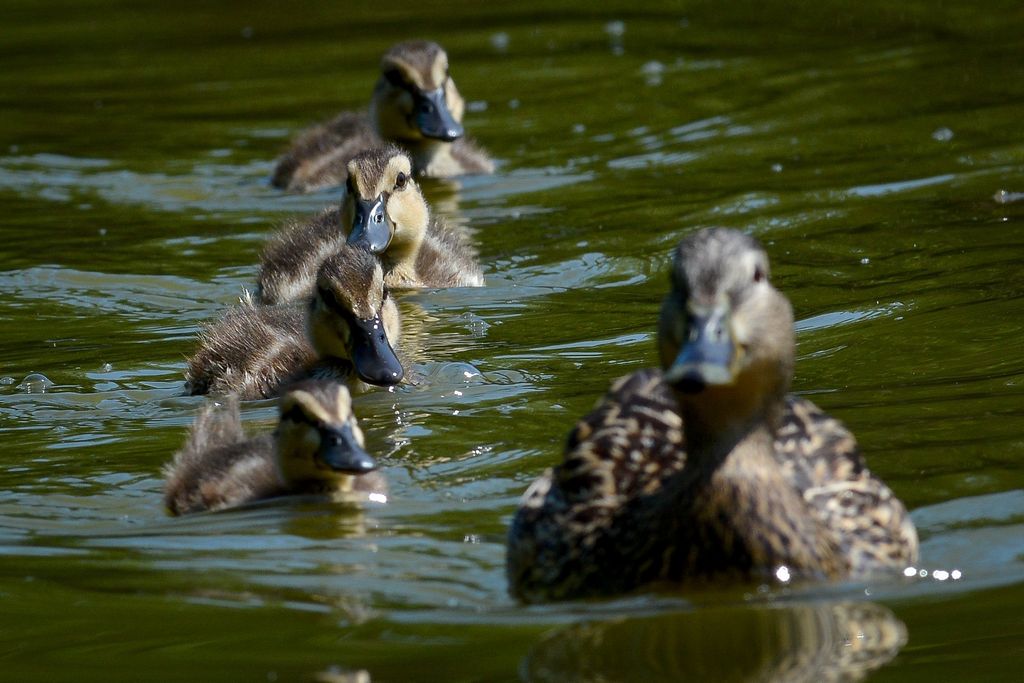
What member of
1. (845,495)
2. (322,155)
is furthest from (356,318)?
(322,155)

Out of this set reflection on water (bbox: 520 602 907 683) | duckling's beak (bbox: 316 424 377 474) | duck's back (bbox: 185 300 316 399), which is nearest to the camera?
reflection on water (bbox: 520 602 907 683)

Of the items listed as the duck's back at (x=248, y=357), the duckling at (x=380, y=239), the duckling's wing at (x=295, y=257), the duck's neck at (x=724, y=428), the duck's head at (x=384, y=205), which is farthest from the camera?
the duck's head at (x=384, y=205)

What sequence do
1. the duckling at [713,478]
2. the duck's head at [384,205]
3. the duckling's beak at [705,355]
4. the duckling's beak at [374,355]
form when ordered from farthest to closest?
1. the duck's head at [384,205]
2. the duckling's beak at [374,355]
3. the duckling at [713,478]
4. the duckling's beak at [705,355]

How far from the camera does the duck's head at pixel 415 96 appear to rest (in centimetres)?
1079

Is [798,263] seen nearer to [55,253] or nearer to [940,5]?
[55,253]

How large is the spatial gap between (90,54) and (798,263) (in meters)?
7.88

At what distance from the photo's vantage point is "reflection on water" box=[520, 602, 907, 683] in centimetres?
398

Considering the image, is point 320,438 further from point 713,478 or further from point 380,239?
point 380,239

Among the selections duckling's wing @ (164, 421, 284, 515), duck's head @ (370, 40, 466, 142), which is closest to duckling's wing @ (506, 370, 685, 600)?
duckling's wing @ (164, 421, 284, 515)

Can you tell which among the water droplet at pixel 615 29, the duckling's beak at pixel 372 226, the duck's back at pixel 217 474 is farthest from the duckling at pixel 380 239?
the water droplet at pixel 615 29

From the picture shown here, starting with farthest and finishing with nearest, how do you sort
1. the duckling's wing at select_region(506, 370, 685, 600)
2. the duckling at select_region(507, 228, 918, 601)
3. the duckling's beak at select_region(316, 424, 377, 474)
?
the duckling's beak at select_region(316, 424, 377, 474), the duckling's wing at select_region(506, 370, 685, 600), the duckling at select_region(507, 228, 918, 601)

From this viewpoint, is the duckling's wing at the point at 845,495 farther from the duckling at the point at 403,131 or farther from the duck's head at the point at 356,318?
the duckling at the point at 403,131

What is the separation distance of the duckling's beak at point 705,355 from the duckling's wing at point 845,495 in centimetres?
50

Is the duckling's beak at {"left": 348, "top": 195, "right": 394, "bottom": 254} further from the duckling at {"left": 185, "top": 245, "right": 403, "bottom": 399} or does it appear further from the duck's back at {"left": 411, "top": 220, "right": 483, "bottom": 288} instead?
the duckling at {"left": 185, "top": 245, "right": 403, "bottom": 399}
